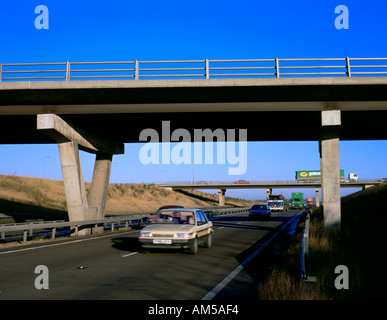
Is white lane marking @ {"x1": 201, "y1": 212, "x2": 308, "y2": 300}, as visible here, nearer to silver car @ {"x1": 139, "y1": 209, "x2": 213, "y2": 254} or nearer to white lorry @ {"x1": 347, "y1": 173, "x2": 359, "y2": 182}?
silver car @ {"x1": 139, "y1": 209, "x2": 213, "y2": 254}

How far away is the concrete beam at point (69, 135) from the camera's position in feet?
66.0

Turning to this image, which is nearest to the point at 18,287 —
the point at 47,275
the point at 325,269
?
the point at 47,275

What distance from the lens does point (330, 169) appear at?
19.3 meters

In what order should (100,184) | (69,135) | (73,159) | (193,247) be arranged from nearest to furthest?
(193,247) < (73,159) < (69,135) < (100,184)

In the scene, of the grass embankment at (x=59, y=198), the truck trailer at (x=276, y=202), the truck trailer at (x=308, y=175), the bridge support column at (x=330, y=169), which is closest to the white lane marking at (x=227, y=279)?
the bridge support column at (x=330, y=169)

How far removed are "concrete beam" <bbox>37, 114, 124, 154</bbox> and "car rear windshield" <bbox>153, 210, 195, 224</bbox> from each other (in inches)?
362

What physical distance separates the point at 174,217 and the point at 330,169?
926 cm

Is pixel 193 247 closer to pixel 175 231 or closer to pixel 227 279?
pixel 175 231

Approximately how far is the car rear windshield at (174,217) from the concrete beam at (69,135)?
9.20 metres

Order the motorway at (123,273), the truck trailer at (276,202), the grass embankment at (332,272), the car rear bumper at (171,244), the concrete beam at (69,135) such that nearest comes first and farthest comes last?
the grass embankment at (332,272)
the motorway at (123,273)
the car rear bumper at (171,244)
the concrete beam at (69,135)
the truck trailer at (276,202)

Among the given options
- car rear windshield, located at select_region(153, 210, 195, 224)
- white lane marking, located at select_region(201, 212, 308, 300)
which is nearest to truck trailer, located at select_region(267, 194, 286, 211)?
white lane marking, located at select_region(201, 212, 308, 300)

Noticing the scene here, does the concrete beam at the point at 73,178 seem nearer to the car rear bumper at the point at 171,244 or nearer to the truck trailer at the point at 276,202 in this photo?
the car rear bumper at the point at 171,244

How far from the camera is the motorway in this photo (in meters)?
7.41

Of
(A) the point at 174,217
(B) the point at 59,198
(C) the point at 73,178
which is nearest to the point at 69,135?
(C) the point at 73,178
